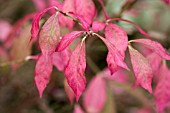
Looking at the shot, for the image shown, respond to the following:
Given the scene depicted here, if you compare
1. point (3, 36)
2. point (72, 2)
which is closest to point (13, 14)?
point (3, 36)

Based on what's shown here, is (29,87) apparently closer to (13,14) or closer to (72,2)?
(13,14)

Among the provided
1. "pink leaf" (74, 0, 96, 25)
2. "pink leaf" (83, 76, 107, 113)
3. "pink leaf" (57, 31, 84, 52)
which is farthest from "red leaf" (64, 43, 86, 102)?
"pink leaf" (83, 76, 107, 113)

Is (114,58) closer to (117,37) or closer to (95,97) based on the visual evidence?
(117,37)

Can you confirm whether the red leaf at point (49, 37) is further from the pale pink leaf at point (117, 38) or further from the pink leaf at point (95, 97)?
the pink leaf at point (95, 97)

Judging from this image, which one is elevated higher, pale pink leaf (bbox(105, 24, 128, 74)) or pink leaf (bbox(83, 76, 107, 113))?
pale pink leaf (bbox(105, 24, 128, 74))

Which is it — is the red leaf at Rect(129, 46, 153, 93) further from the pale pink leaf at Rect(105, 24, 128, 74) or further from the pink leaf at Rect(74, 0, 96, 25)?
the pink leaf at Rect(74, 0, 96, 25)

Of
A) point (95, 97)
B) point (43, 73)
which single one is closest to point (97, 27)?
point (43, 73)
